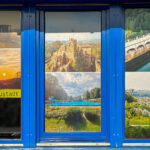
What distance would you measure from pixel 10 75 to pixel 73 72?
1.23 m

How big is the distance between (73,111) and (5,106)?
4.35ft

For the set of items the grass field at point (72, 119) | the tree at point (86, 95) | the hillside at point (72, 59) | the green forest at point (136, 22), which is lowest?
the grass field at point (72, 119)

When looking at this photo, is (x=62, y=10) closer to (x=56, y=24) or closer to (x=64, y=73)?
(x=56, y=24)

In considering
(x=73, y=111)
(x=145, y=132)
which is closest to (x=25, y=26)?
(x=73, y=111)

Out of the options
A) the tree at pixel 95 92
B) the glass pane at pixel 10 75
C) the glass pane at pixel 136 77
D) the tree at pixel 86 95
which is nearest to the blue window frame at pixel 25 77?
the glass pane at pixel 10 75

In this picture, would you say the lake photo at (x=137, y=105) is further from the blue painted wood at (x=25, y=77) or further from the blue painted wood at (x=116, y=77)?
the blue painted wood at (x=25, y=77)

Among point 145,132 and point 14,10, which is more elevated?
point 14,10

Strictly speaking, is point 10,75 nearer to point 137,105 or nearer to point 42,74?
point 42,74

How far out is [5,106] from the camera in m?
4.91

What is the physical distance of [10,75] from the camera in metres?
4.92

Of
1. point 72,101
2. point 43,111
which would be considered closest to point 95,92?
point 72,101

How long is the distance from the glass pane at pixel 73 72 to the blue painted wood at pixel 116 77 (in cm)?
29

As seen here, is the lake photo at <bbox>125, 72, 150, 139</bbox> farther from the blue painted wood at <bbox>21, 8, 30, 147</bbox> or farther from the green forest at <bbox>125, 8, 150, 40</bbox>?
the blue painted wood at <bbox>21, 8, 30, 147</bbox>

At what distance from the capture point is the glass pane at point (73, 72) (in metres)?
4.92
